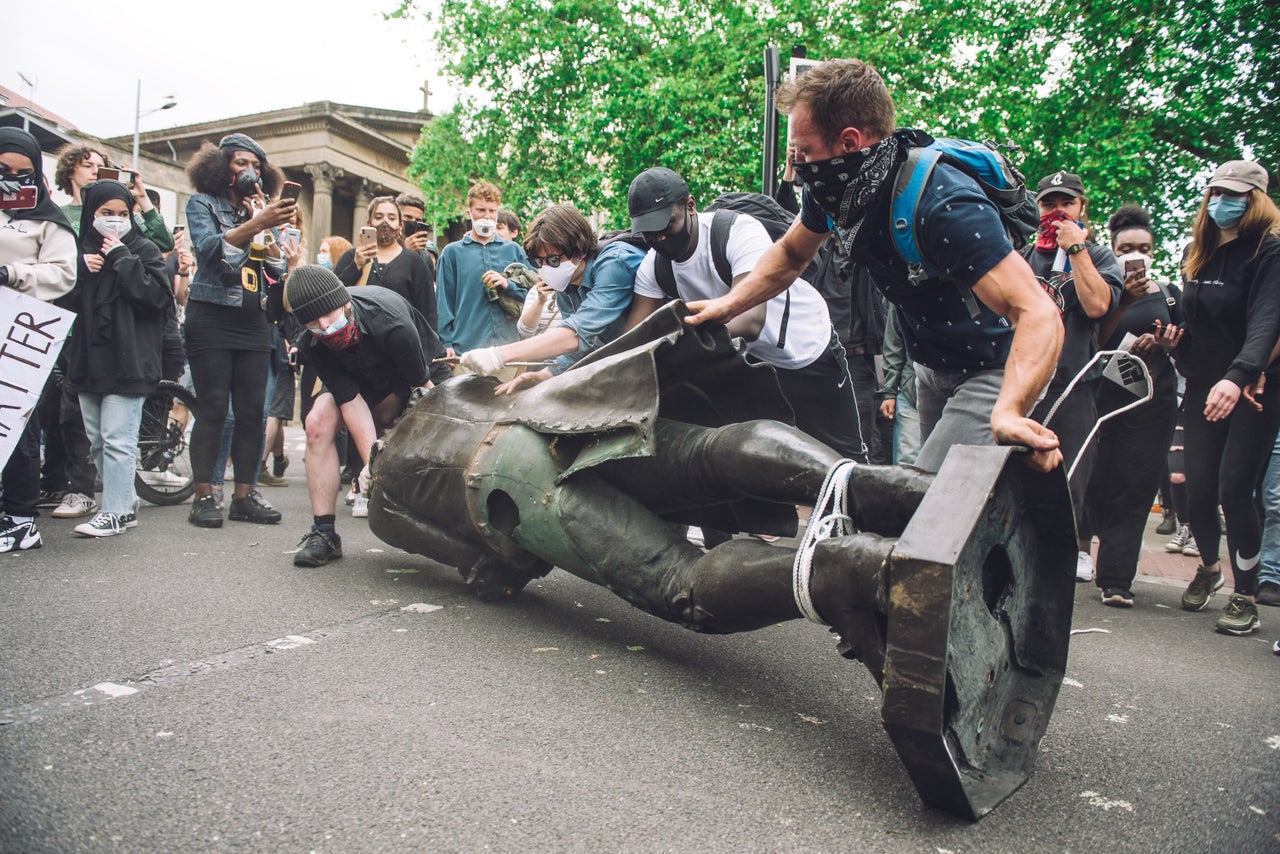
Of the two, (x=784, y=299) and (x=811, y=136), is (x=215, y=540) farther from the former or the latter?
(x=811, y=136)

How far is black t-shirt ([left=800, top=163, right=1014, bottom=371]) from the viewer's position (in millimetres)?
2037

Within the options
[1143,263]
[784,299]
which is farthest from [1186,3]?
[784,299]

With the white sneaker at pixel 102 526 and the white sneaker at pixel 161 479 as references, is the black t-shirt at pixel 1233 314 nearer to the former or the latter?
the white sneaker at pixel 102 526

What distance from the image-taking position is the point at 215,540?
4.34 meters

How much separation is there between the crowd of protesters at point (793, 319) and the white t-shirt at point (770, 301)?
0.03 feet

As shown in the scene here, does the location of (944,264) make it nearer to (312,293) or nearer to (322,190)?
(312,293)

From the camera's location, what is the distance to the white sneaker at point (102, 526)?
423 centimetres

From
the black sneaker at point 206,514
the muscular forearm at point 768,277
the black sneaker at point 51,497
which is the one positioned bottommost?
the black sneaker at point 51,497

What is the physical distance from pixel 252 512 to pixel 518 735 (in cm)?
348

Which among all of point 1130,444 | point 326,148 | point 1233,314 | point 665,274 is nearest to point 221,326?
point 665,274

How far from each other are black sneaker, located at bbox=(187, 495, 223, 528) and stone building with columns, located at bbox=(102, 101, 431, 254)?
79.3 feet

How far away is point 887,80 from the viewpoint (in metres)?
15.8

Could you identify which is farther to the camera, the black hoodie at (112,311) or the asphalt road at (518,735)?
the black hoodie at (112,311)

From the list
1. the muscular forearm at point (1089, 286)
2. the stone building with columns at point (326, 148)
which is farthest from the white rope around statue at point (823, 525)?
the stone building with columns at point (326, 148)
